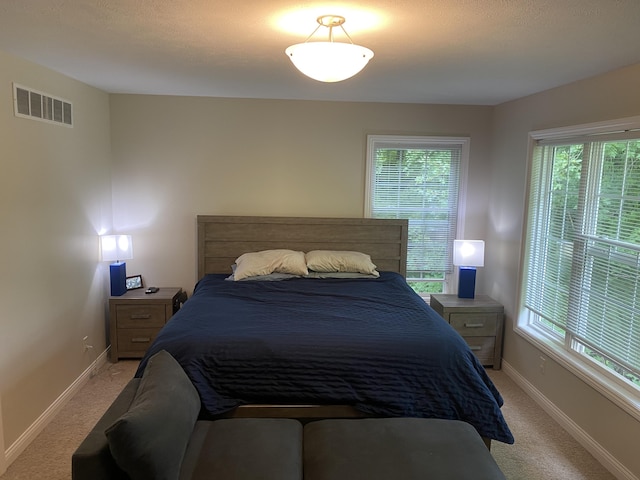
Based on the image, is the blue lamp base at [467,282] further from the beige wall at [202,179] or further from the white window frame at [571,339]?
the white window frame at [571,339]

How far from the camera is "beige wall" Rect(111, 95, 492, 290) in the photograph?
423cm

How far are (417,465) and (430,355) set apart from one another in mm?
711

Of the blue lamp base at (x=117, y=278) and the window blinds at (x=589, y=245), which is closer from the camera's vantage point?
the window blinds at (x=589, y=245)

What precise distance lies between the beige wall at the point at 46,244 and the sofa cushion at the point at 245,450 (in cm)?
130

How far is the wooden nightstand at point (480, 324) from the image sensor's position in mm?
3986

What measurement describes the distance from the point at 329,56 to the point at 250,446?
5.60ft

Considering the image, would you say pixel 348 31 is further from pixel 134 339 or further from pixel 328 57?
pixel 134 339

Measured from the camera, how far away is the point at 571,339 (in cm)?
322

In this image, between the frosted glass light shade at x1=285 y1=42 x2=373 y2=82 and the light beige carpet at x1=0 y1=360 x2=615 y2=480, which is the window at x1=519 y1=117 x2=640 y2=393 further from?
the frosted glass light shade at x1=285 y1=42 x2=373 y2=82

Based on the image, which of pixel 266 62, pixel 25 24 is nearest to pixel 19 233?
pixel 25 24

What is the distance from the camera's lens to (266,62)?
2.78 m

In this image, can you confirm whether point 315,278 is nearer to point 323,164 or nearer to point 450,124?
point 323,164

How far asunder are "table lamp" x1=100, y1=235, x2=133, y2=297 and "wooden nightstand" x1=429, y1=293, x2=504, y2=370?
2.76 meters

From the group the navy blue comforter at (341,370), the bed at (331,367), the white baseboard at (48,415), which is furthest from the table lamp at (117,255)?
the navy blue comforter at (341,370)
